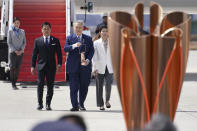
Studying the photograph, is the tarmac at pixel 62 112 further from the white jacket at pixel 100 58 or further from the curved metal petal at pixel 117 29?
the curved metal petal at pixel 117 29

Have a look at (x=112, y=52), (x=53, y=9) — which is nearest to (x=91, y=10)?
(x=53, y=9)

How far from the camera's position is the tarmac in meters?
9.12

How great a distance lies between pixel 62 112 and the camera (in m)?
10.5

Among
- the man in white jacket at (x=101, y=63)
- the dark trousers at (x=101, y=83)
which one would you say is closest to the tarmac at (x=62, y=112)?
the dark trousers at (x=101, y=83)

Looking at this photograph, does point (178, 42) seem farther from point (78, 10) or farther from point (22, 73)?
point (78, 10)

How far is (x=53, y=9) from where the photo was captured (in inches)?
708

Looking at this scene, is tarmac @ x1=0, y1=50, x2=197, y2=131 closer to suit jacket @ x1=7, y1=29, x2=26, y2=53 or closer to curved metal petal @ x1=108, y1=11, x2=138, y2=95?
suit jacket @ x1=7, y1=29, x2=26, y2=53

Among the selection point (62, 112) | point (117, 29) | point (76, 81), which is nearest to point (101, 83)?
point (76, 81)

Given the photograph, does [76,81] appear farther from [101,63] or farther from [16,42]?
[16,42]

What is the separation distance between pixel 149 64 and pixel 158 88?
0.80 feet

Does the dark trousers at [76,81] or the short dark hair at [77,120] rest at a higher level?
the short dark hair at [77,120]

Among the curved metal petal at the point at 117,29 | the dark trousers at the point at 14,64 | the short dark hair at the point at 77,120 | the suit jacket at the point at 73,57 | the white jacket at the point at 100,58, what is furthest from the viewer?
the dark trousers at the point at 14,64

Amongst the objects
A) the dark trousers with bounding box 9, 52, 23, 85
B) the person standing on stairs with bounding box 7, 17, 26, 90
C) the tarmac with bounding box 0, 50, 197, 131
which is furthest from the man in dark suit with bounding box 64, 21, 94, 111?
the dark trousers with bounding box 9, 52, 23, 85

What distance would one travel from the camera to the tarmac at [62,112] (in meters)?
9.12
